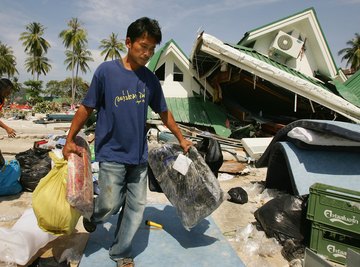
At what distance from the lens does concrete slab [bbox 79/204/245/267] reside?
109 inches

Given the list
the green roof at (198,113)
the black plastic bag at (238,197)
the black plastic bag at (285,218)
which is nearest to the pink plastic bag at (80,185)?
the black plastic bag at (285,218)

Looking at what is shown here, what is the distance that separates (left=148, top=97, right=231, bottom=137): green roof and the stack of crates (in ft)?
26.6

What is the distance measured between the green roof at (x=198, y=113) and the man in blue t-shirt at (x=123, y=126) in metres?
8.60

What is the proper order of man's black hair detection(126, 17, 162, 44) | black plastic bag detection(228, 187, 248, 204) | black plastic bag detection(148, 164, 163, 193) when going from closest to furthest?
1. man's black hair detection(126, 17, 162, 44)
2. black plastic bag detection(148, 164, 163, 193)
3. black plastic bag detection(228, 187, 248, 204)

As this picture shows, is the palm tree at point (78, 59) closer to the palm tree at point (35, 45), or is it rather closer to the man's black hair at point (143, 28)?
the palm tree at point (35, 45)

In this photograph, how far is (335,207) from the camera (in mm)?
2729

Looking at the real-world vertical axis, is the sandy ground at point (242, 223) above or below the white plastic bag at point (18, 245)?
below

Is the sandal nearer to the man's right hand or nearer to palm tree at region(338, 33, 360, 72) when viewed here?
the man's right hand

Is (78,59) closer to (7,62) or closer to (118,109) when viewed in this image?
(7,62)

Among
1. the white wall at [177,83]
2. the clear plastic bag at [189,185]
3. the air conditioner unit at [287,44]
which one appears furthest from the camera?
the white wall at [177,83]

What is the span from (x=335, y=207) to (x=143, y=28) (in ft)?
7.99

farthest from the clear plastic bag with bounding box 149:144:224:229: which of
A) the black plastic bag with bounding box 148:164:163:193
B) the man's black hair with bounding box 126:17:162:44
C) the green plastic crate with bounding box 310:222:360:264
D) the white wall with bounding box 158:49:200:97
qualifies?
the white wall with bounding box 158:49:200:97

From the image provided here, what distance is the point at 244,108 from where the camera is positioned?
13.0 metres

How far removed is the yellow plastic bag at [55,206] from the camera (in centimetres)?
241
